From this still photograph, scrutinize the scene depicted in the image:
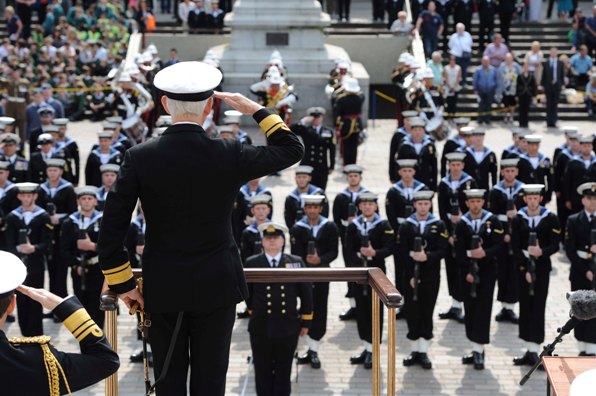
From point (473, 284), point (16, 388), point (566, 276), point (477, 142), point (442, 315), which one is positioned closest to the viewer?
point (16, 388)

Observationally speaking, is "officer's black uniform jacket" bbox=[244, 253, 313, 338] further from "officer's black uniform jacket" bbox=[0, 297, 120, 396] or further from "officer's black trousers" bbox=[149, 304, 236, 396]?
"officer's black uniform jacket" bbox=[0, 297, 120, 396]

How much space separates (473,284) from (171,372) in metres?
7.33

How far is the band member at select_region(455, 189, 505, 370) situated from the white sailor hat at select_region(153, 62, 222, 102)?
7.60 meters

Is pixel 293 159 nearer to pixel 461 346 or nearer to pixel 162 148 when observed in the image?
pixel 162 148

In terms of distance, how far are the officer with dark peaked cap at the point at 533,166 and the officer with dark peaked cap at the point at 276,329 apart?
19.9 ft

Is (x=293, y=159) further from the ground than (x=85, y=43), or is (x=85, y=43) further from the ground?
(x=293, y=159)

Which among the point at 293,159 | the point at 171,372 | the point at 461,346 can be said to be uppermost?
the point at 293,159

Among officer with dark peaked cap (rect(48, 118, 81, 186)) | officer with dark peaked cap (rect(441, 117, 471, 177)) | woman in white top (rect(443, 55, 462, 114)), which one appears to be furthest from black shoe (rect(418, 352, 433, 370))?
woman in white top (rect(443, 55, 462, 114))

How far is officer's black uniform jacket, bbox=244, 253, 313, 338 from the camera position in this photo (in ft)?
33.7

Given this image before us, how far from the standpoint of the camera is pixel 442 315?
13.3m

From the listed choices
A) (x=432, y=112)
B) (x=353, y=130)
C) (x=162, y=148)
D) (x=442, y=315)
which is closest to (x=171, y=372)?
(x=162, y=148)

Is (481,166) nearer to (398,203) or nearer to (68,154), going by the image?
(398,203)

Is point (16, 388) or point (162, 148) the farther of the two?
point (162, 148)

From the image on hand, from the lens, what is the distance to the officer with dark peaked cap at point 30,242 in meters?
12.3
